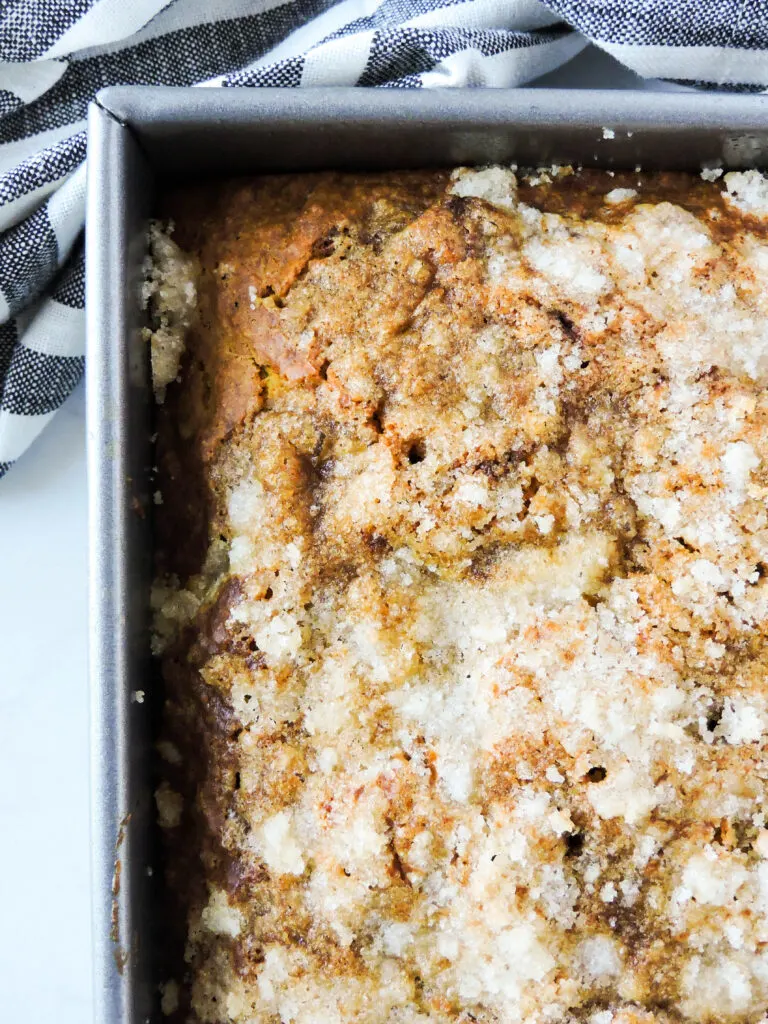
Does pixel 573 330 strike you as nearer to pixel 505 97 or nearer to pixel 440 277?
pixel 440 277

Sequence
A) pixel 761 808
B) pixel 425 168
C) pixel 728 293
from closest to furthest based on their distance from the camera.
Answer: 1. pixel 761 808
2. pixel 728 293
3. pixel 425 168

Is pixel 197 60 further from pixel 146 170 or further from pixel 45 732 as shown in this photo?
pixel 45 732

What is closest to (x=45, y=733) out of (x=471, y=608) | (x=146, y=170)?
(x=471, y=608)

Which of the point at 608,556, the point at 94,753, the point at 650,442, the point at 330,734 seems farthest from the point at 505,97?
the point at 94,753

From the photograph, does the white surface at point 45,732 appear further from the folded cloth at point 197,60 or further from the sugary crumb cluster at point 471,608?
the sugary crumb cluster at point 471,608

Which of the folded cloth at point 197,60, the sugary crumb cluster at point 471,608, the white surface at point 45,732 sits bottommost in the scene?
the white surface at point 45,732

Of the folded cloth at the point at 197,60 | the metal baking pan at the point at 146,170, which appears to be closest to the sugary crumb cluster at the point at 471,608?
the metal baking pan at the point at 146,170

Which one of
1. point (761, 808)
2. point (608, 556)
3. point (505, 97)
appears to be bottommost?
point (761, 808)
